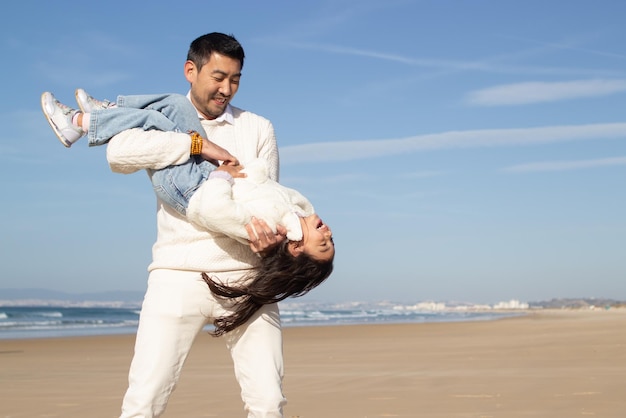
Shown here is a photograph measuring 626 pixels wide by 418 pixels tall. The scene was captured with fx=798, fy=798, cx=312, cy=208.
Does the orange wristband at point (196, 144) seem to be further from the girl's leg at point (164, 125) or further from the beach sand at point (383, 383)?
the beach sand at point (383, 383)

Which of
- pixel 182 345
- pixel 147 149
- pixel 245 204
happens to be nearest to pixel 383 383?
pixel 182 345

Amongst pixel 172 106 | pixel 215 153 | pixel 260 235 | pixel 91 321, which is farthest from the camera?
pixel 91 321

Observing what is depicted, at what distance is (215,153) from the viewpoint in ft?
11.2

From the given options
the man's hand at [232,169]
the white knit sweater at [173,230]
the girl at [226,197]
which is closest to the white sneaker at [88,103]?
the girl at [226,197]

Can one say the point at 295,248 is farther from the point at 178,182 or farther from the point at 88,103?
the point at 88,103

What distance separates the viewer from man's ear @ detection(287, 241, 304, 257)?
3291mm

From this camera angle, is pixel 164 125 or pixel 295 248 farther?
pixel 164 125

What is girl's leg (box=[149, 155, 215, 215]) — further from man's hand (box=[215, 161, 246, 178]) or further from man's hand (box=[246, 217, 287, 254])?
man's hand (box=[246, 217, 287, 254])

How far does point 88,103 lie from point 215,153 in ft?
1.97

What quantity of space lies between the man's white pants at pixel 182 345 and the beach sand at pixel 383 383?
2.69m

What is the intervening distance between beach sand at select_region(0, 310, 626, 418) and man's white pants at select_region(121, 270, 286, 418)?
269 centimetres

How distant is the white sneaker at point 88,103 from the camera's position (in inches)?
136

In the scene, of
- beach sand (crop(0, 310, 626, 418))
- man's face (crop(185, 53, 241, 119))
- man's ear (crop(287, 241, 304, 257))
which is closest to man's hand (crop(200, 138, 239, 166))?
man's face (crop(185, 53, 241, 119))

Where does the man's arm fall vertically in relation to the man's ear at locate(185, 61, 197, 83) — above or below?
below
